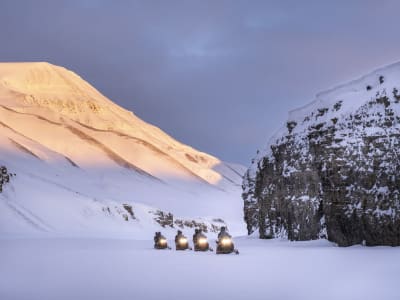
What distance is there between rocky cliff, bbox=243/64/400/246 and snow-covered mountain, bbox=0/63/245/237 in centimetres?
3058

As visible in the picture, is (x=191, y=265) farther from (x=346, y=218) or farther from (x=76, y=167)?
(x=76, y=167)

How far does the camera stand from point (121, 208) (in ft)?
267

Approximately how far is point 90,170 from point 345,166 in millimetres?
108320

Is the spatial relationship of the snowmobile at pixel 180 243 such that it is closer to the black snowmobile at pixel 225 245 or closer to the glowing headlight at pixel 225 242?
the black snowmobile at pixel 225 245

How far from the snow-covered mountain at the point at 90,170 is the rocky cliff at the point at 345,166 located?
30585 millimetres

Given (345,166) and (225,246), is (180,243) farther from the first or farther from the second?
(345,166)

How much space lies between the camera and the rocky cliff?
23.3 m

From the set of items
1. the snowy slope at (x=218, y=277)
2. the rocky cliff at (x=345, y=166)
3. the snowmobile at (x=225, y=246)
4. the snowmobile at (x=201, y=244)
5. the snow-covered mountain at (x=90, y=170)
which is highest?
the snow-covered mountain at (x=90, y=170)

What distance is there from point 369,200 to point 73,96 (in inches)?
6389

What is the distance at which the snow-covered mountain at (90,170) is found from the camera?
228ft

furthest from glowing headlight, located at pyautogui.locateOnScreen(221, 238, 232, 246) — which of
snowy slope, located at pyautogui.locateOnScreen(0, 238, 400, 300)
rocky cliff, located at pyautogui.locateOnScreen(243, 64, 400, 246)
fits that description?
rocky cliff, located at pyautogui.locateOnScreen(243, 64, 400, 246)

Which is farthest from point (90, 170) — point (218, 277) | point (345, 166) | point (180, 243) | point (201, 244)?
point (218, 277)

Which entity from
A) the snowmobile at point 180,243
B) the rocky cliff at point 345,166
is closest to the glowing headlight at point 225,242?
the rocky cliff at point 345,166

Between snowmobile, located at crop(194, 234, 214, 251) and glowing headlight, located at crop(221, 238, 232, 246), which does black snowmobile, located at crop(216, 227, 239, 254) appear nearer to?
glowing headlight, located at crop(221, 238, 232, 246)
